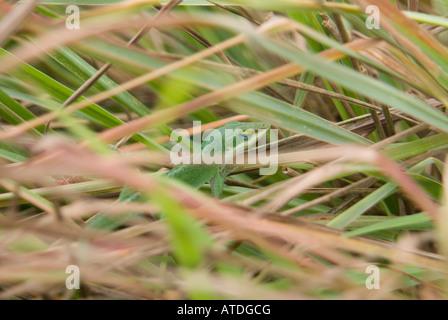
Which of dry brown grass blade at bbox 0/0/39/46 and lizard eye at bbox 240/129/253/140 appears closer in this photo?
dry brown grass blade at bbox 0/0/39/46

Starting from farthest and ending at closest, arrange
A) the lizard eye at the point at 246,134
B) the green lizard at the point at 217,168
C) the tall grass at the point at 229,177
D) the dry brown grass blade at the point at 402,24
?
the lizard eye at the point at 246,134
the green lizard at the point at 217,168
the dry brown grass blade at the point at 402,24
the tall grass at the point at 229,177

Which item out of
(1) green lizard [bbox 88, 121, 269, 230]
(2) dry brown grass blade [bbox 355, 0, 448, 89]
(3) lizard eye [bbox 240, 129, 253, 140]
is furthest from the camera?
(3) lizard eye [bbox 240, 129, 253, 140]

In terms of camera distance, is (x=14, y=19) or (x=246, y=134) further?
(x=246, y=134)

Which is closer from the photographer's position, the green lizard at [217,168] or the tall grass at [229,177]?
the tall grass at [229,177]

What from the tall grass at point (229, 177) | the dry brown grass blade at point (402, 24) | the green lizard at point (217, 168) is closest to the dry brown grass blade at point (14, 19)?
the tall grass at point (229, 177)

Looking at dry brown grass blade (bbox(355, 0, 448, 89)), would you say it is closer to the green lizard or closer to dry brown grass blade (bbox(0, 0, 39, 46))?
the green lizard

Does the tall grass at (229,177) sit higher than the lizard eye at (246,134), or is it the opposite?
the lizard eye at (246,134)

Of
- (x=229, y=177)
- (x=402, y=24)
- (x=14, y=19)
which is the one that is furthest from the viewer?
(x=229, y=177)

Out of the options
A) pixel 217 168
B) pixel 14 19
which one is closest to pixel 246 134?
pixel 217 168

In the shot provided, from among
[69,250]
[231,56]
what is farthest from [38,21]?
[231,56]

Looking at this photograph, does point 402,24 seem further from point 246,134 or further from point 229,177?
point 229,177

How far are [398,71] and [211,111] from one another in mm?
874

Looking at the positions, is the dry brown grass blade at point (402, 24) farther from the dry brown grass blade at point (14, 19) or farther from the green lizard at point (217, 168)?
the dry brown grass blade at point (14, 19)

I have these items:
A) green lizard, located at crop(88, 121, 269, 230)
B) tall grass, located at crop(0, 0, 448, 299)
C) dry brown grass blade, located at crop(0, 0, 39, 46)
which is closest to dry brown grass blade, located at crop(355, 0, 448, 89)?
tall grass, located at crop(0, 0, 448, 299)
